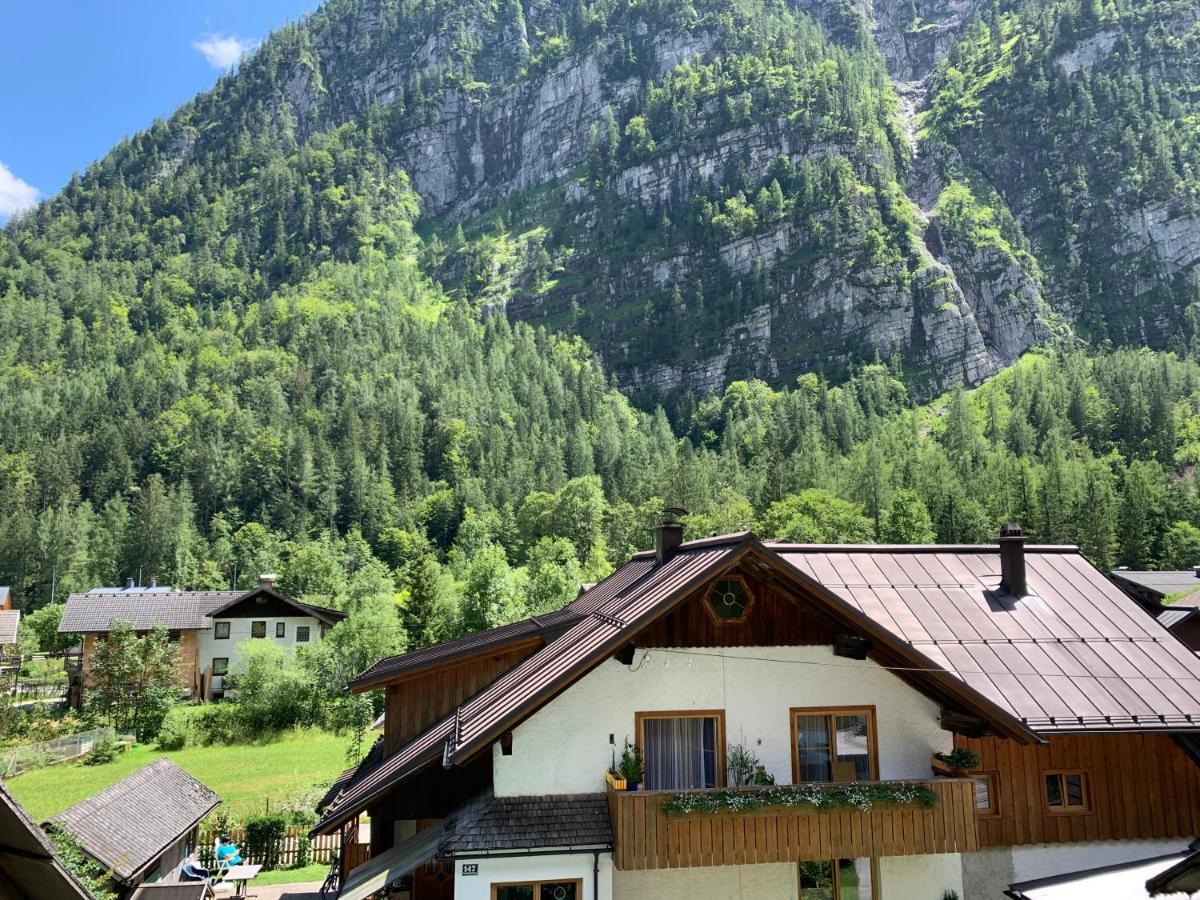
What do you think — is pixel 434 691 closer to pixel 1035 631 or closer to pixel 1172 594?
pixel 1035 631

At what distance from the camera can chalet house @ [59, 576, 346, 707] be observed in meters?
61.6

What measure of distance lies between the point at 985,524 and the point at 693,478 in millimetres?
34083

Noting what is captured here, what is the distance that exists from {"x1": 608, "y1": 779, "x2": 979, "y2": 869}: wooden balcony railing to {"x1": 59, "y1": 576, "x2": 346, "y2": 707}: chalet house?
55246 mm

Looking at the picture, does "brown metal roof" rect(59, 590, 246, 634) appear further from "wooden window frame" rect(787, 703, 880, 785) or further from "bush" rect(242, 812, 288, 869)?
"wooden window frame" rect(787, 703, 880, 785)

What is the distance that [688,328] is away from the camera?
618ft

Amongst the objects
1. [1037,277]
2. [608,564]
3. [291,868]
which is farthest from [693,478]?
[1037,277]

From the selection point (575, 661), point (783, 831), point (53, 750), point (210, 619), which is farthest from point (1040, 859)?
point (210, 619)

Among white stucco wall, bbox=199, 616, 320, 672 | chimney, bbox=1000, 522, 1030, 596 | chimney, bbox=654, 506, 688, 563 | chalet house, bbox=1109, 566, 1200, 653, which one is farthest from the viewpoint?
white stucco wall, bbox=199, 616, 320, 672

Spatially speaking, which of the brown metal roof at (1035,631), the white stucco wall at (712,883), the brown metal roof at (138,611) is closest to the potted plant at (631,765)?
the white stucco wall at (712,883)

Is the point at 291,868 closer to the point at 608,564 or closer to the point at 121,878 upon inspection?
the point at 121,878

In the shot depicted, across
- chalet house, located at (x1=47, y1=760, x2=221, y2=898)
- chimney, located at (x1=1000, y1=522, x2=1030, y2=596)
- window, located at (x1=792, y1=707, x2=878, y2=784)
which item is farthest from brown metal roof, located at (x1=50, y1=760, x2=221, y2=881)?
chimney, located at (x1=1000, y1=522, x2=1030, y2=596)

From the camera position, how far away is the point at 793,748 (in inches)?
564

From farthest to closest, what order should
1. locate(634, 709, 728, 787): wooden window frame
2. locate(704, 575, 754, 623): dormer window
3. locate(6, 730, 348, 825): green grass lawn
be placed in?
locate(6, 730, 348, 825): green grass lawn → locate(704, 575, 754, 623): dormer window → locate(634, 709, 728, 787): wooden window frame

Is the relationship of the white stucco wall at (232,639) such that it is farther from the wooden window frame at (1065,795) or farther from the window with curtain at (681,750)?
the wooden window frame at (1065,795)
